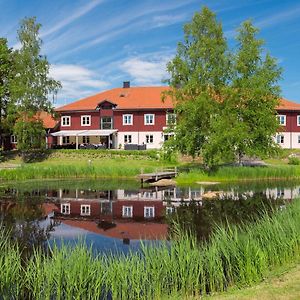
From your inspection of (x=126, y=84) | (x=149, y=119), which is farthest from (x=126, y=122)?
(x=126, y=84)

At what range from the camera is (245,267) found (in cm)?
861

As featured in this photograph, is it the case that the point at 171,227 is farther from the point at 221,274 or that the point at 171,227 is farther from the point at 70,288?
the point at 70,288

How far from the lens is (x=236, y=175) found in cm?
3356

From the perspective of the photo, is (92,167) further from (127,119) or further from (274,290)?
(274,290)

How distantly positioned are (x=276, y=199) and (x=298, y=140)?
1398 inches

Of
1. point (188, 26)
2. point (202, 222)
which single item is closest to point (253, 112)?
point (188, 26)

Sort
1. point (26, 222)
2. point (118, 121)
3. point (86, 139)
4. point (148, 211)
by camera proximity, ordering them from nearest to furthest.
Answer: point (26, 222) → point (148, 211) → point (118, 121) → point (86, 139)

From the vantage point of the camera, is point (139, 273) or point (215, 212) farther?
point (215, 212)

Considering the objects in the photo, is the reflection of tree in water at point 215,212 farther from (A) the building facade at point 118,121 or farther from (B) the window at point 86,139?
(B) the window at point 86,139

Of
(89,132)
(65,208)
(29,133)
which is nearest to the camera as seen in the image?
(65,208)

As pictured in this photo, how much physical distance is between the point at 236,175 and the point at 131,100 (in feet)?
90.2

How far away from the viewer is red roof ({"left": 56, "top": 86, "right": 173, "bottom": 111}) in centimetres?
5564

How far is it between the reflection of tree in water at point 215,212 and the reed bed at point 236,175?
852 centimetres

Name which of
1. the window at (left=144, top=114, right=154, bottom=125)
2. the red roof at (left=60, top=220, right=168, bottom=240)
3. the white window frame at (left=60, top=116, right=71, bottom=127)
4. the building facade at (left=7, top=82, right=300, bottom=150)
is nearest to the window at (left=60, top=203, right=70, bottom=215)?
the red roof at (left=60, top=220, right=168, bottom=240)
